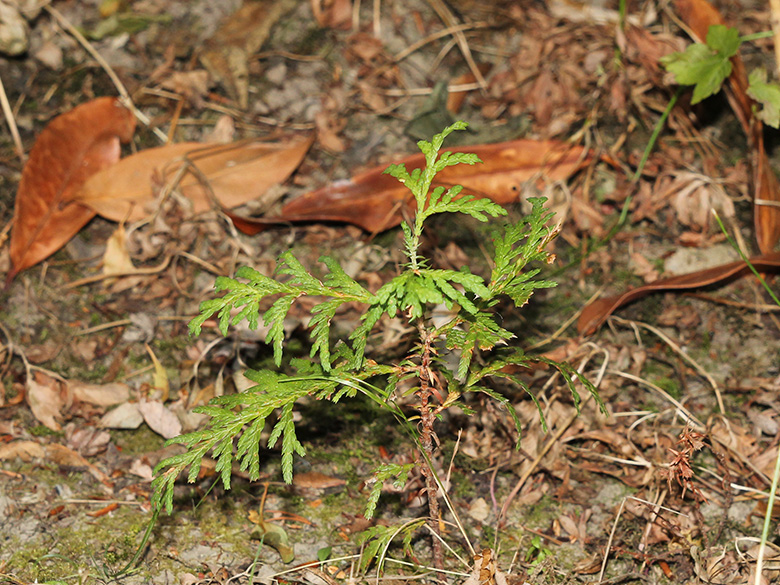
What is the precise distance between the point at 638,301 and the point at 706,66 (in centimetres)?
109

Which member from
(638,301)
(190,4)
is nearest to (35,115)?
(190,4)

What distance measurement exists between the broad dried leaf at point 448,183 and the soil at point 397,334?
95mm

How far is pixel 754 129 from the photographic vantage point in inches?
126

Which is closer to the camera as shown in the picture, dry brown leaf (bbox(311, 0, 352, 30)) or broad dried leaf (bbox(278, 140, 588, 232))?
broad dried leaf (bbox(278, 140, 588, 232))

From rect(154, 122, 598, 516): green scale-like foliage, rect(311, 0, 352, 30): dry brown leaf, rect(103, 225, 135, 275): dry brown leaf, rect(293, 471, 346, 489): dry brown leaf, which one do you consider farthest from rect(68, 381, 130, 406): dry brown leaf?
rect(311, 0, 352, 30): dry brown leaf

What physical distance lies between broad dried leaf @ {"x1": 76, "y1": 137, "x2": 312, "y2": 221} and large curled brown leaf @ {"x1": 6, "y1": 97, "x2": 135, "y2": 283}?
99 millimetres

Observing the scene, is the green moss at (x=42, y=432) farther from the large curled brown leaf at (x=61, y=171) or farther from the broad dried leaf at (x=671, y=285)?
the broad dried leaf at (x=671, y=285)

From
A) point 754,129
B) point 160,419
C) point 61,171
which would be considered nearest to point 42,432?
point 160,419

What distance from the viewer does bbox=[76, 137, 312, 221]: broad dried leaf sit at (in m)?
3.34

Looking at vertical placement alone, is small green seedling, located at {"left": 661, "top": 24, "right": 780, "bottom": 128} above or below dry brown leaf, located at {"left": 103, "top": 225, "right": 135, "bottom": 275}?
above

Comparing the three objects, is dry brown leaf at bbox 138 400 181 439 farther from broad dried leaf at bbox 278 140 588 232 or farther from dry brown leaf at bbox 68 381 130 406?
broad dried leaf at bbox 278 140 588 232

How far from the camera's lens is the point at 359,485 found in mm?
2543

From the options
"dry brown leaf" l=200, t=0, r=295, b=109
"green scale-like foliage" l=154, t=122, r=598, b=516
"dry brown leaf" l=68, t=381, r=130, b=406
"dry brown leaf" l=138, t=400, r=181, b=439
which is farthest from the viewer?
"dry brown leaf" l=200, t=0, r=295, b=109

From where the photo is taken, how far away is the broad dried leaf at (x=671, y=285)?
9.50 ft
